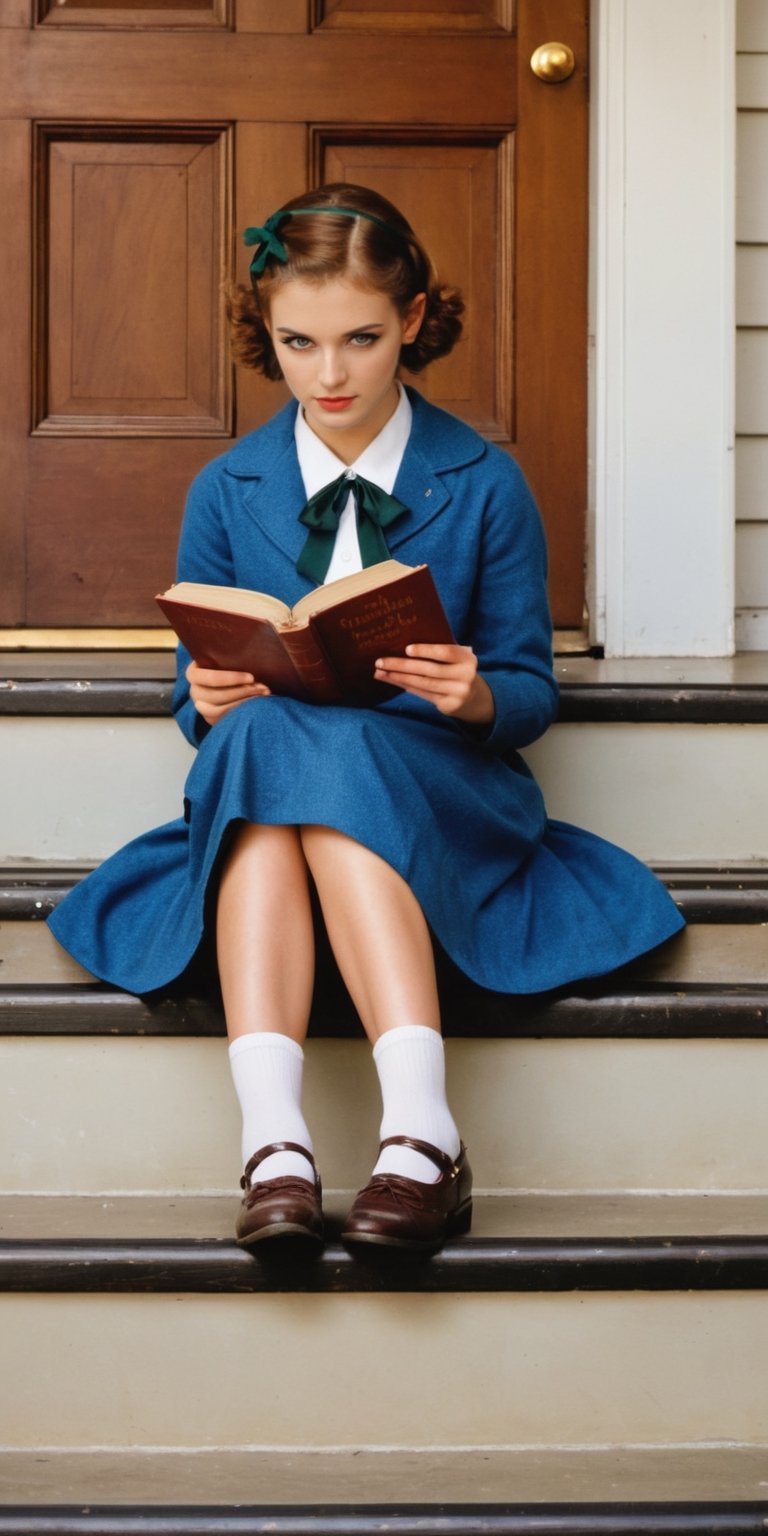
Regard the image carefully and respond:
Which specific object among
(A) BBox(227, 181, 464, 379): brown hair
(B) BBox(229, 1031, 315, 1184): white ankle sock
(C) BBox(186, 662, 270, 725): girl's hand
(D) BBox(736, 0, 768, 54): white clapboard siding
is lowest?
(B) BBox(229, 1031, 315, 1184): white ankle sock

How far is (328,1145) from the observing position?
1.66 metres

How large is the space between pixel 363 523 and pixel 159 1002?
0.57 m

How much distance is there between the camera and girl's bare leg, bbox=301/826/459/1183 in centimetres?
146

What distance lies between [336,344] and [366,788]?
1.59 ft

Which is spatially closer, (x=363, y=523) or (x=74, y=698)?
(x=363, y=523)

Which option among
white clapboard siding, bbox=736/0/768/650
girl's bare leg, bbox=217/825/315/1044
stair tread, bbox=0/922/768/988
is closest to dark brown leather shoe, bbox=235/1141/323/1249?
girl's bare leg, bbox=217/825/315/1044

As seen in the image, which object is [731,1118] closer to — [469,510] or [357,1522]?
[357,1522]

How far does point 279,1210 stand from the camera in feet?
4.57

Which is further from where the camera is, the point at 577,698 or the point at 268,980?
the point at 577,698

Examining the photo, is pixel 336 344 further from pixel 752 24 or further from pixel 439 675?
pixel 752 24

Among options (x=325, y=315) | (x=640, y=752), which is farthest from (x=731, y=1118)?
(x=325, y=315)

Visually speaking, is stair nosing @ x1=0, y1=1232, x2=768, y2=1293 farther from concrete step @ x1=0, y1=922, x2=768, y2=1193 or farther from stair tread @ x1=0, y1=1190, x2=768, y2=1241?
concrete step @ x1=0, y1=922, x2=768, y2=1193

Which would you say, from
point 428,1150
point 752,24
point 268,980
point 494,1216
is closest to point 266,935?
point 268,980

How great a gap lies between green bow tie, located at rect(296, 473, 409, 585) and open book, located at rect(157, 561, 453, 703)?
23 centimetres
